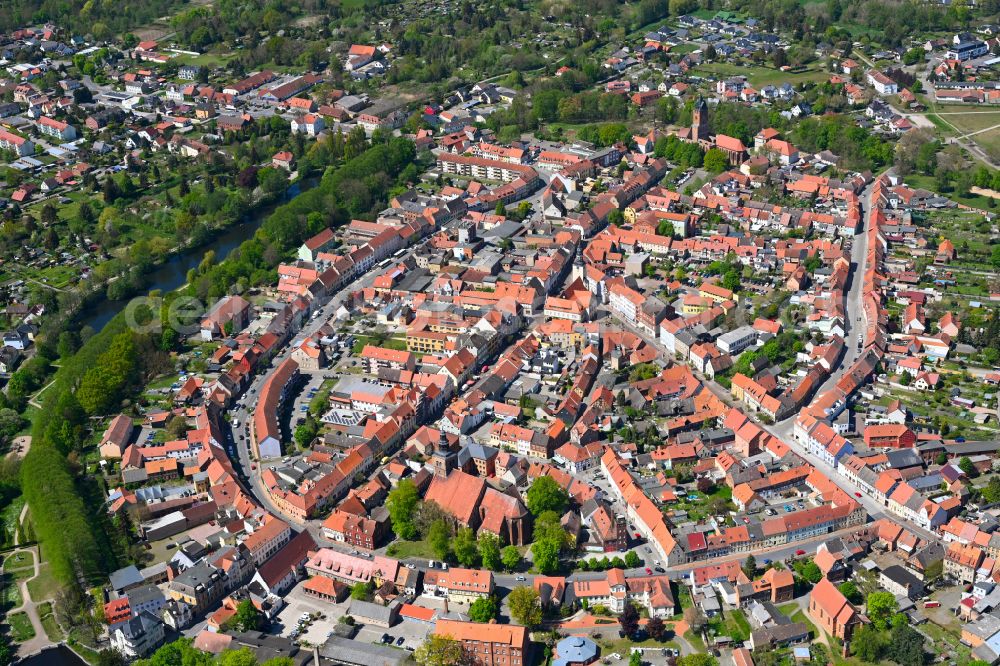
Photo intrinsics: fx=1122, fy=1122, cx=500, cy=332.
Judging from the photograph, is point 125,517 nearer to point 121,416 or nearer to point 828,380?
point 121,416

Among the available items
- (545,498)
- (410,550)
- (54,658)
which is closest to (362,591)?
(410,550)

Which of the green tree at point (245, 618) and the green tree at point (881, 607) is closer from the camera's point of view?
the green tree at point (881, 607)

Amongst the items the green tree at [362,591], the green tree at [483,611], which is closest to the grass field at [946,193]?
the green tree at [483,611]

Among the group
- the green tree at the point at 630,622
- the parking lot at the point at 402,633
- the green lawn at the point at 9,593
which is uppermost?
the green tree at the point at 630,622

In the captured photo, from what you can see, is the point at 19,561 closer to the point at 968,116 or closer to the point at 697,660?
the point at 697,660

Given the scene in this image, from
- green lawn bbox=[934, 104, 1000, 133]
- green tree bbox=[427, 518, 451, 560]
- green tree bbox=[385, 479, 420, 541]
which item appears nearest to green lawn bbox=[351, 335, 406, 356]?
green tree bbox=[385, 479, 420, 541]

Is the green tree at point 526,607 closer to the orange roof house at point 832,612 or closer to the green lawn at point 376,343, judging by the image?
the orange roof house at point 832,612
